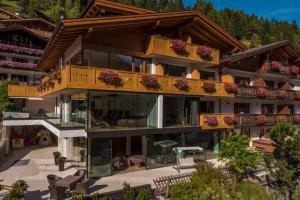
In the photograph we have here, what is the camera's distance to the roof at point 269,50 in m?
26.9

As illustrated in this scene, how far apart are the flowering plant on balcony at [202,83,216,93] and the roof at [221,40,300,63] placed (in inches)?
159

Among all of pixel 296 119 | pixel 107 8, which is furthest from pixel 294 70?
pixel 107 8

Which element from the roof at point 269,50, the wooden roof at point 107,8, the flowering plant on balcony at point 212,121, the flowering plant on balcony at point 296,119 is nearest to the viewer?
the wooden roof at point 107,8

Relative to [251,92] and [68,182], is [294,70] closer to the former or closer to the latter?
[251,92]

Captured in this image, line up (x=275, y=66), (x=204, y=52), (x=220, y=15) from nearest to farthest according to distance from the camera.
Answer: (x=204, y=52), (x=275, y=66), (x=220, y=15)

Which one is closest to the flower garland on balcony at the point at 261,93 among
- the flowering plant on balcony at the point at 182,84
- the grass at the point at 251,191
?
the flowering plant on balcony at the point at 182,84

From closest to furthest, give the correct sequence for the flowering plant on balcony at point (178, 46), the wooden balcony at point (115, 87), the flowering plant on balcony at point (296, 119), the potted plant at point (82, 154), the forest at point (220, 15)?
the wooden balcony at point (115, 87) → the potted plant at point (82, 154) → the flowering plant on balcony at point (178, 46) → the flowering plant on balcony at point (296, 119) → the forest at point (220, 15)

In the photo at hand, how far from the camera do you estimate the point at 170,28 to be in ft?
73.0

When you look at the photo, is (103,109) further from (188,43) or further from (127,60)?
(188,43)

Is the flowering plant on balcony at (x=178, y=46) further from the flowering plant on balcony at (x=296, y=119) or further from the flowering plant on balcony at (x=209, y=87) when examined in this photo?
the flowering plant on balcony at (x=296, y=119)

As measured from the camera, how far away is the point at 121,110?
1845 cm

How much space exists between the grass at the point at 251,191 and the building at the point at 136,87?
5612mm

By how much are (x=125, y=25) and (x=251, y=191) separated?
14.0 m

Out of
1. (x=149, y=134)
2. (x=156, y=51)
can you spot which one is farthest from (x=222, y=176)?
(x=156, y=51)
